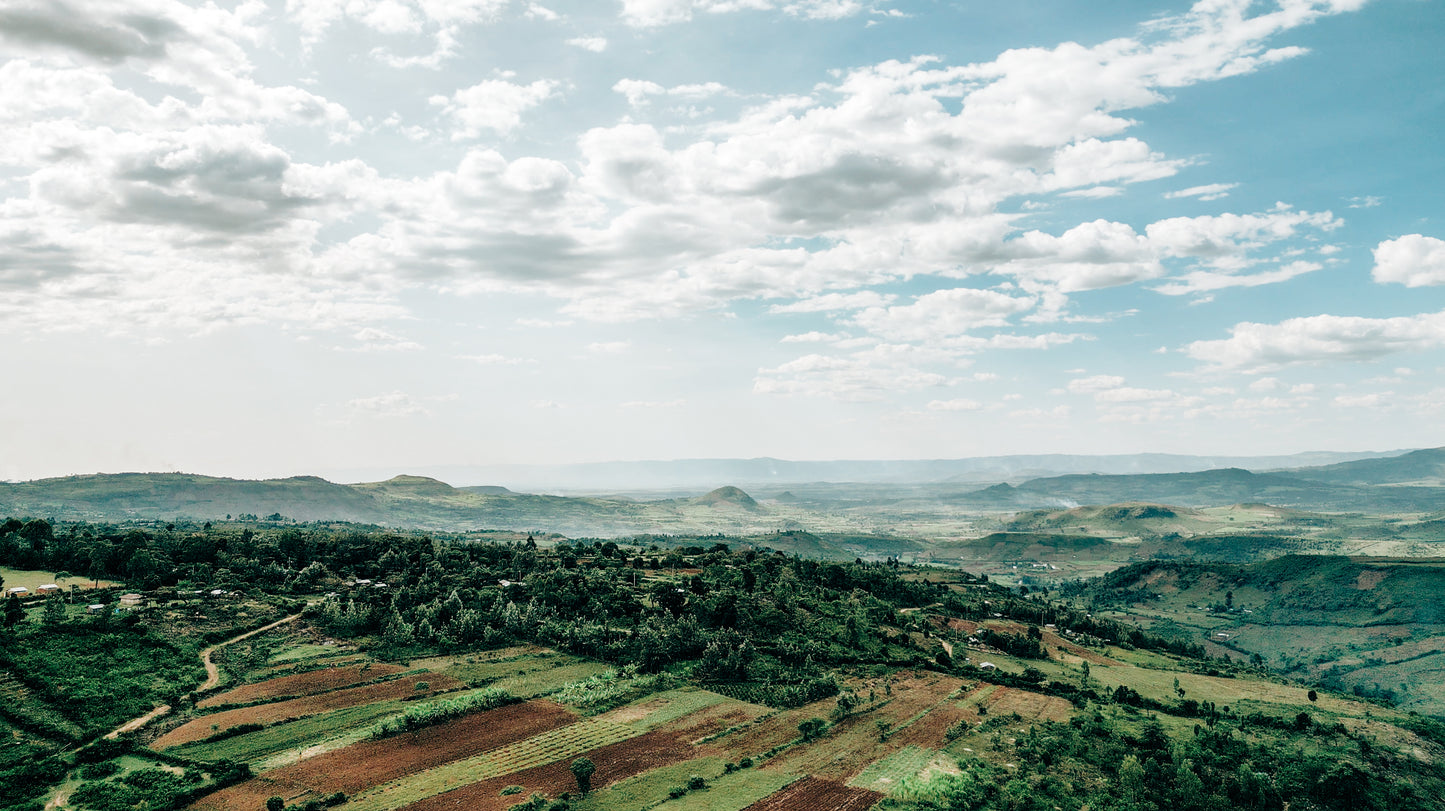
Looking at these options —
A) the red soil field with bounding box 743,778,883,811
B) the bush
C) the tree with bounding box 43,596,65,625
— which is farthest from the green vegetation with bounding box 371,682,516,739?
the tree with bounding box 43,596,65,625

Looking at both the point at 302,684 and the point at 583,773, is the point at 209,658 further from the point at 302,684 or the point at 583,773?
the point at 583,773

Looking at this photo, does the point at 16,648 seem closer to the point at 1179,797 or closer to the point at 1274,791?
the point at 1179,797

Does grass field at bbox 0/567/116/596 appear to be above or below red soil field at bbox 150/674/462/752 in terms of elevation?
above

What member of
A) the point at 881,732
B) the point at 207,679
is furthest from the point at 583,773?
the point at 207,679

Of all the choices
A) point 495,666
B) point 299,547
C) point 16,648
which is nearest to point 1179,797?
point 495,666

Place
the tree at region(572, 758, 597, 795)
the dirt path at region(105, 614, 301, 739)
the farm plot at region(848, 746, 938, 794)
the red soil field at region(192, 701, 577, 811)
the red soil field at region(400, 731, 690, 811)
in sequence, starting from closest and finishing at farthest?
the red soil field at region(400, 731, 690, 811)
the red soil field at region(192, 701, 577, 811)
the tree at region(572, 758, 597, 795)
the farm plot at region(848, 746, 938, 794)
the dirt path at region(105, 614, 301, 739)

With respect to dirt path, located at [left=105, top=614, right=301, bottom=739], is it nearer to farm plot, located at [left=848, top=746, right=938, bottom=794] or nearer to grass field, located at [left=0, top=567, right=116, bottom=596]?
grass field, located at [left=0, top=567, right=116, bottom=596]
